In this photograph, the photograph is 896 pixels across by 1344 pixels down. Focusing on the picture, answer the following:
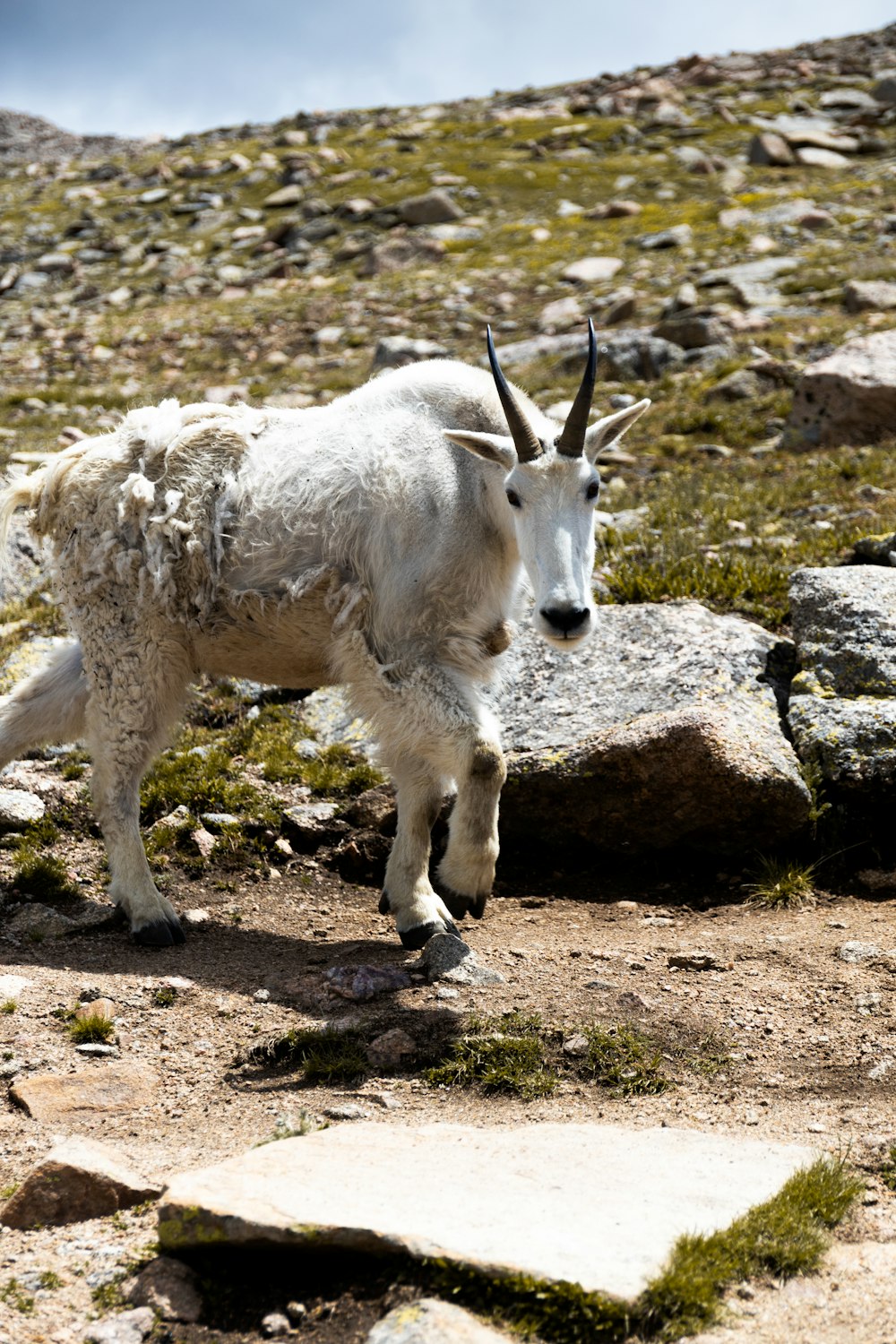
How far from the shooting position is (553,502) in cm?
654

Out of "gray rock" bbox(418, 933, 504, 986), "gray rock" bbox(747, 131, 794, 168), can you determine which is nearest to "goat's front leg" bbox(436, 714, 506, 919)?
"gray rock" bbox(418, 933, 504, 986)

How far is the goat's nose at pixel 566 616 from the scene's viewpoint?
6.20 metres

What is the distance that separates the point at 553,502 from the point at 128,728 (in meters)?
2.93

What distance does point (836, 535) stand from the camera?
10977 millimetres

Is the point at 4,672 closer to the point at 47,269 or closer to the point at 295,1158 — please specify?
the point at 295,1158

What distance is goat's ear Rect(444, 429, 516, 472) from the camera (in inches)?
267

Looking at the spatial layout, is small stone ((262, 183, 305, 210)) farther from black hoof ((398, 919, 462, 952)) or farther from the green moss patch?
the green moss patch

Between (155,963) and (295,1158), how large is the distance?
279cm

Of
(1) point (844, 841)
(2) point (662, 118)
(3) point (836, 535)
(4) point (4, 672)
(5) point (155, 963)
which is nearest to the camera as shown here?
(5) point (155, 963)

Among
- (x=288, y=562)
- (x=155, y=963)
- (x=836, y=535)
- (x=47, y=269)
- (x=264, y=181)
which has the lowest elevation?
(x=155, y=963)

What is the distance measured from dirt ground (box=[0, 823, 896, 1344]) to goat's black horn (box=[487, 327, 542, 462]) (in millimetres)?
2655

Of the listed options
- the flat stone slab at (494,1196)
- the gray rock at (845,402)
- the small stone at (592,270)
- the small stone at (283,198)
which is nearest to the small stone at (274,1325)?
the flat stone slab at (494,1196)

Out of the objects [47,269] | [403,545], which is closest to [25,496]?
[403,545]

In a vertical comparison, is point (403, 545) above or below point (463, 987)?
above
